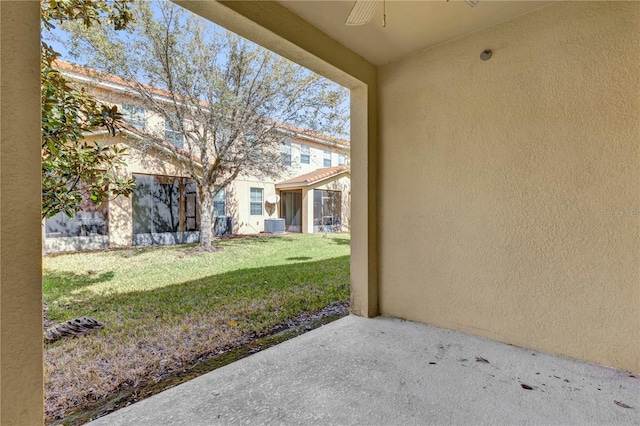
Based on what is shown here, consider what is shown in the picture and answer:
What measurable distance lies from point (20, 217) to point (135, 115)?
27.6 ft

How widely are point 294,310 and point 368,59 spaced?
3.10 meters

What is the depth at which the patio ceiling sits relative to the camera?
2371 millimetres

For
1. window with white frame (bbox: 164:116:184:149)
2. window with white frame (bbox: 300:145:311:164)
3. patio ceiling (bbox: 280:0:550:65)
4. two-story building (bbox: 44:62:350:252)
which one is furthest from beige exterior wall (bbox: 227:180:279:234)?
patio ceiling (bbox: 280:0:550:65)

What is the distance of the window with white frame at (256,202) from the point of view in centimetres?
1267

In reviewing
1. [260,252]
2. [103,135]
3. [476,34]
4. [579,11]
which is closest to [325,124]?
[260,252]

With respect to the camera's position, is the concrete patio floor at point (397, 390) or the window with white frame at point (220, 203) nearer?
the concrete patio floor at point (397, 390)

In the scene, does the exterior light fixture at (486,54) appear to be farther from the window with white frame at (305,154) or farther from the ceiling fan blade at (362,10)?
the window with white frame at (305,154)

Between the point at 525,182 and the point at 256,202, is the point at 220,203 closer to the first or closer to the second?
the point at 256,202

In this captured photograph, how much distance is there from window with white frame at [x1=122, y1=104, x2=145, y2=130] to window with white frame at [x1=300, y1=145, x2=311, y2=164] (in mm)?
7242

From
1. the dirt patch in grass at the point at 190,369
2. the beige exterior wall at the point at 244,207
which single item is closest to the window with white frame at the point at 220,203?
the beige exterior wall at the point at 244,207

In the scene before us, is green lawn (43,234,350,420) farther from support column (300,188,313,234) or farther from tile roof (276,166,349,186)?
tile roof (276,166,349,186)

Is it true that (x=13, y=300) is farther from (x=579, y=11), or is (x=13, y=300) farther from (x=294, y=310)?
(x=579, y=11)

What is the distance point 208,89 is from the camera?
7.89 metres

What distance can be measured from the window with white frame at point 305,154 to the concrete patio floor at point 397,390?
12.4 meters
